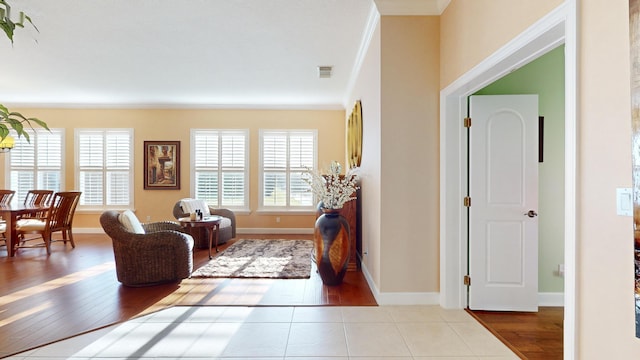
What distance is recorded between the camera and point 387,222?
11.1ft

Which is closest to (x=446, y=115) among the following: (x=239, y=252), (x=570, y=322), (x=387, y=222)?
(x=387, y=222)

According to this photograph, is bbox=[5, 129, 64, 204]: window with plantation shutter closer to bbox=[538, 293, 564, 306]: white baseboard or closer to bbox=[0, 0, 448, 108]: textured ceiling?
bbox=[0, 0, 448, 108]: textured ceiling

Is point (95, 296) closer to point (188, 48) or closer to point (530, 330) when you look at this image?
point (188, 48)

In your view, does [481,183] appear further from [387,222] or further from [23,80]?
[23,80]

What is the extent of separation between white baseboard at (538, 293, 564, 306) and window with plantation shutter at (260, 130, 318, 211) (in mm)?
4950

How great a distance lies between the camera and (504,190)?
327 cm

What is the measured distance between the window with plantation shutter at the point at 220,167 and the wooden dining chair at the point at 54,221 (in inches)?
89.9

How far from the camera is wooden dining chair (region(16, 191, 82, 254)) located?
18.5 ft

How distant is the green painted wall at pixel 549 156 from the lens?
Result: 11.3 ft

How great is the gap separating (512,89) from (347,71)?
2.55 metres

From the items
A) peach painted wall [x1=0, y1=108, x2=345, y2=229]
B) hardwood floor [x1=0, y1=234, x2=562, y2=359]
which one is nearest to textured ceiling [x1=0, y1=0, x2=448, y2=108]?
peach painted wall [x1=0, y1=108, x2=345, y2=229]

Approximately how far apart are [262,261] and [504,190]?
11.1 ft

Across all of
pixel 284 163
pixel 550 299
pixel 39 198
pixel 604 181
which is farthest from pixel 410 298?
pixel 39 198

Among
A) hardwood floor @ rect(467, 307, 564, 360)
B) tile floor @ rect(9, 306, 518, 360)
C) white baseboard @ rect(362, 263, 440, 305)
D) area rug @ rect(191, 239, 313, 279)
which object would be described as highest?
white baseboard @ rect(362, 263, 440, 305)
